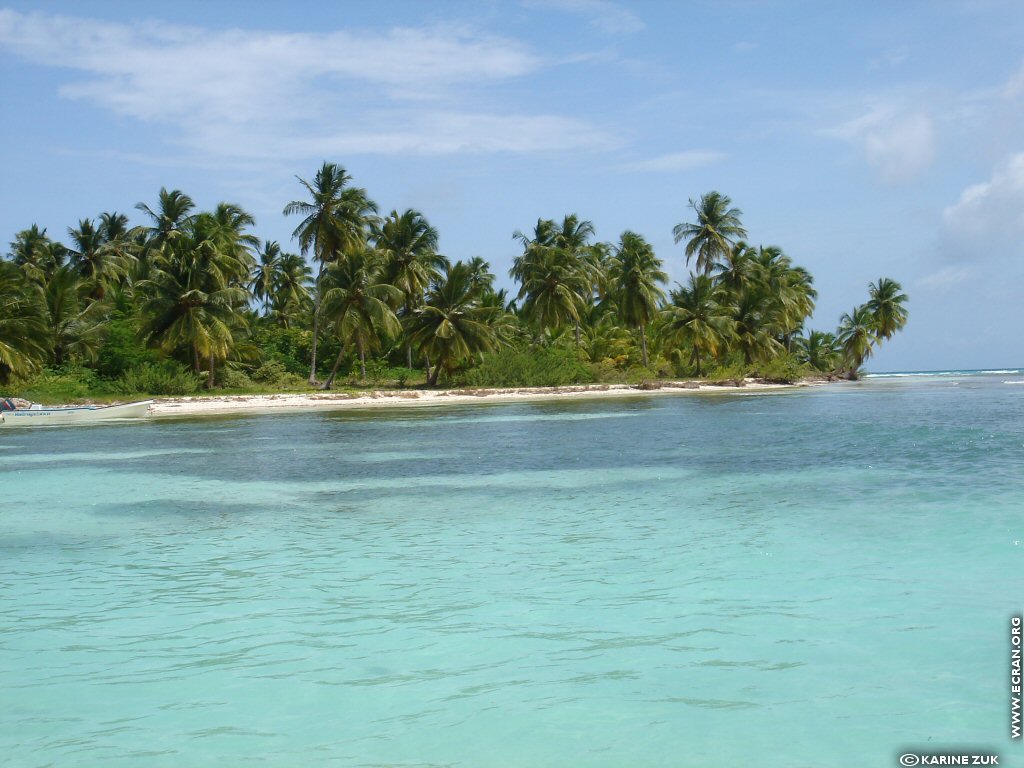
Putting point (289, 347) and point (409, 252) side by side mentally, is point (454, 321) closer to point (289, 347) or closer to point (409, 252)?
point (409, 252)

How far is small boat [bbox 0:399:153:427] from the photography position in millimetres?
27778

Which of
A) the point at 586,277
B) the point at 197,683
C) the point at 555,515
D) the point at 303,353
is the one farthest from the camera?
the point at 586,277

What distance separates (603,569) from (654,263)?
1769 inches

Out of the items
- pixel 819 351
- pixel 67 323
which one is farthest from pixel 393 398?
pixel 819 351

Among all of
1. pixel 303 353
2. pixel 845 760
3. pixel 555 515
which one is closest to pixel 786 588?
pixel 845 760

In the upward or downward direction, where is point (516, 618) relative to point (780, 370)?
downward

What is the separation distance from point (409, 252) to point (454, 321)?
15.2 feet

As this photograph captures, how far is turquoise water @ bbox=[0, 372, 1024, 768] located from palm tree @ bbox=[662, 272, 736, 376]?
3542 centimetres

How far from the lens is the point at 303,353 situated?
44.5 m

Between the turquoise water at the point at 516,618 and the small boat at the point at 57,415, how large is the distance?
17414 mm

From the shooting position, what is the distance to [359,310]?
3812 cm

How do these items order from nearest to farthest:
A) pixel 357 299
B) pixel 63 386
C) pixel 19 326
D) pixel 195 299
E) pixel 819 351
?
pixel 19 326
pixel 63 386
pixel 195 299
pixel 357 299
pixel 819 351

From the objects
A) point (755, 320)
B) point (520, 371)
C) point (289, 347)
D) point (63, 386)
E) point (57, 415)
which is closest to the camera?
point (57, 415)

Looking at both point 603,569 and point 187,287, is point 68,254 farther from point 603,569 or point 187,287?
point 603,569
